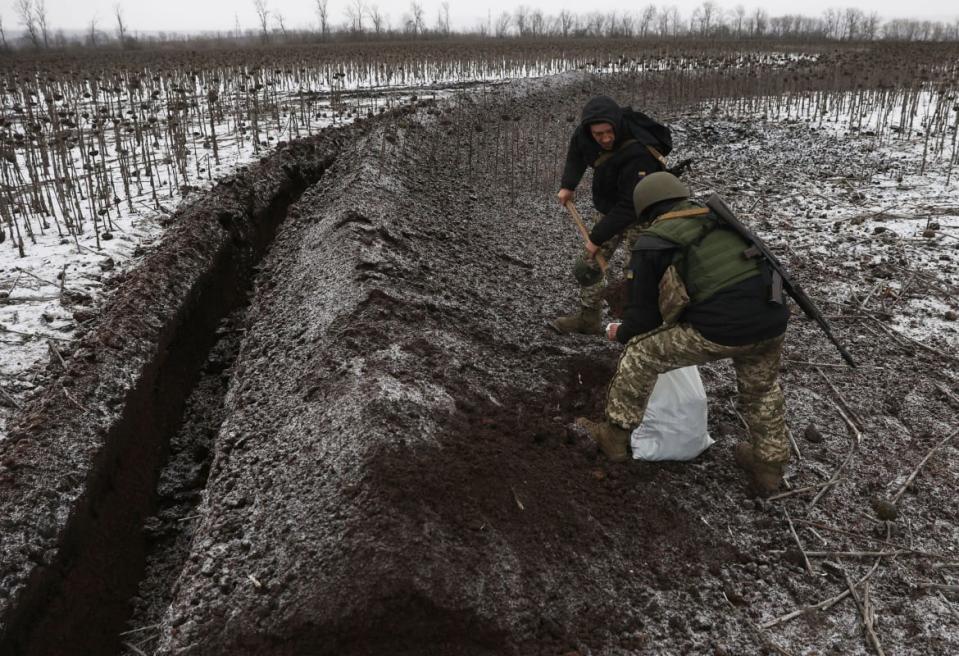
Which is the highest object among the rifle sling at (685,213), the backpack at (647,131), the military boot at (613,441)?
the backpack at (647,131)

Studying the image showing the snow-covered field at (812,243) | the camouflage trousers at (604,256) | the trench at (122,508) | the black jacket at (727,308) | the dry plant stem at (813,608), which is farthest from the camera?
the snow-covered field at (812,243)

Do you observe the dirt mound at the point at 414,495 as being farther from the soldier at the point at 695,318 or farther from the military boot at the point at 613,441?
the soldier at the point at 695,318

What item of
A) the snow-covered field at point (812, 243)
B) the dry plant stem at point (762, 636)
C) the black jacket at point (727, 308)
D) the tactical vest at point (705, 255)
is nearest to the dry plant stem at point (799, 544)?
the dry plant stem at point (762, 636)

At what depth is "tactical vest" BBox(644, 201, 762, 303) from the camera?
2.58 meters

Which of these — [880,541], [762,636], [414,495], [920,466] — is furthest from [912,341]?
[414,495]

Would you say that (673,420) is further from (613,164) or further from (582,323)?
(613,164)

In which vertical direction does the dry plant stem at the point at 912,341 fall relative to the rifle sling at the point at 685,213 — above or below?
below

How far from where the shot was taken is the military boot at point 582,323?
4.38m

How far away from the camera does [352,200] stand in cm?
601

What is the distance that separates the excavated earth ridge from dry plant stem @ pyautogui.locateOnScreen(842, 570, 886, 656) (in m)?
0.04

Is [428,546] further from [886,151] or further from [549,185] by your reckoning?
[886,151]

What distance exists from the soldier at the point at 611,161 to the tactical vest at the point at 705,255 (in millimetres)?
1071

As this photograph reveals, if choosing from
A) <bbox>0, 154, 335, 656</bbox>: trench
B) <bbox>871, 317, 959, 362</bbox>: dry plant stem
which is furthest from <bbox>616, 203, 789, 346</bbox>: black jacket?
<bbox>0, 154, 335, 656</bbox>: trench

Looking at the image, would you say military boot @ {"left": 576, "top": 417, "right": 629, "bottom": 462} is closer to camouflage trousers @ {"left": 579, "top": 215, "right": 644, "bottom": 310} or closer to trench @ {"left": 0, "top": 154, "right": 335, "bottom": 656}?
camouflage trousers @ {"left": 579, "top": 215, "right": 644, "bottom": 310}
